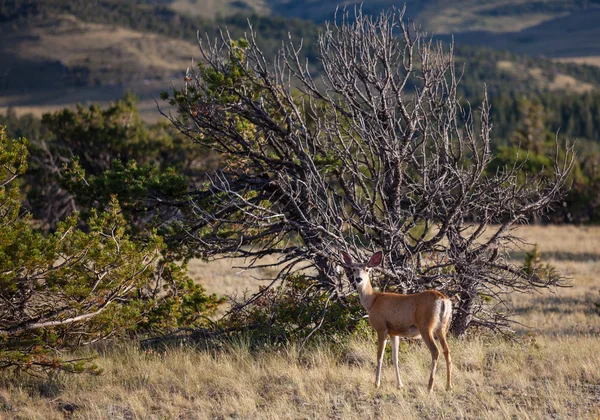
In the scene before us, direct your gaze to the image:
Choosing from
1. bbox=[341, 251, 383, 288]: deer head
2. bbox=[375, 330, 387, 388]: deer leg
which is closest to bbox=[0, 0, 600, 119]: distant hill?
bbox=[341, 251, 383, 288]: deer head

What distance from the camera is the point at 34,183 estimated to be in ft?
95.1

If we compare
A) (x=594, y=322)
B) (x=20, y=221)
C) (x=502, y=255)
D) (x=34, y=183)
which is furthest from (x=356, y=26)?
(x=34, y=183)

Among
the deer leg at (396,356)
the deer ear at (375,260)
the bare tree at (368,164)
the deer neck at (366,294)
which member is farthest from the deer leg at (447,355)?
the bare tree at (368,164)

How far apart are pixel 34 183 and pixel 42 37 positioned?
16403cm

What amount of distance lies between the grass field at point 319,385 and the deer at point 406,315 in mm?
471

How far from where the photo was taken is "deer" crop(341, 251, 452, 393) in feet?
24.0

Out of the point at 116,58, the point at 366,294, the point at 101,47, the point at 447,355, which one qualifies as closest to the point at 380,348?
the point at 366,294

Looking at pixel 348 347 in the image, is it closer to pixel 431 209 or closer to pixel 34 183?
pixel 431 209

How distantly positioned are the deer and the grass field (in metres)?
0.47

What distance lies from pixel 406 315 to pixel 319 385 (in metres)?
1.38

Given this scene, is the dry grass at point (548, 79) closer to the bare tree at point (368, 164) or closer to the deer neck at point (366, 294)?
the bare tree at point (368, 164)

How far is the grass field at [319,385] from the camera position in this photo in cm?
723

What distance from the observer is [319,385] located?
26.4ft

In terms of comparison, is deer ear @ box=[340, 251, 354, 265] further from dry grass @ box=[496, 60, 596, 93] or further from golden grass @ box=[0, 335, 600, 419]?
dry grass @ box=[496, 60, 596, 93]
